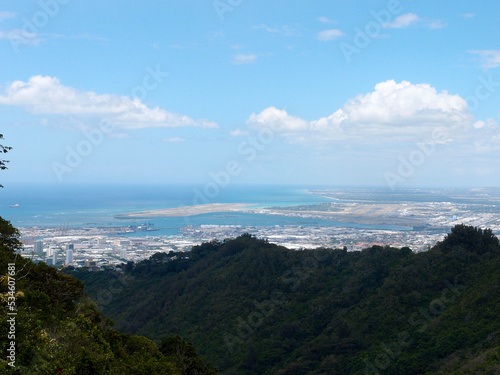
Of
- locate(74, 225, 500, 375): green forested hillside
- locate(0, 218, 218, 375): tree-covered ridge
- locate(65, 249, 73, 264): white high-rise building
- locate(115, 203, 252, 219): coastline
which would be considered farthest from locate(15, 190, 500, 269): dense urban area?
locate(0, 218, 218, 375): tree-covered ridge

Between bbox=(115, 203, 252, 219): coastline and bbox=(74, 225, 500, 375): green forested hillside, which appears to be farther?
bbox=(115, 203, 252, 219): coastline

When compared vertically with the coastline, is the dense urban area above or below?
below

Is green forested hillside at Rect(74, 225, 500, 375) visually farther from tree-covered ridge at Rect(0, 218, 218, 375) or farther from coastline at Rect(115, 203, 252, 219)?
coastline at Rect(115, 203, 252, 219)

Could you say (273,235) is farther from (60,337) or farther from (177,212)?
(60,337)

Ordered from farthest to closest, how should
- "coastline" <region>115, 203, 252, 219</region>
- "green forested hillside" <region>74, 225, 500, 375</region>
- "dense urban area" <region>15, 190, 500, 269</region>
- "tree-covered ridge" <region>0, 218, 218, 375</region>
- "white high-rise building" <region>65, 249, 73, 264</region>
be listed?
"coastline" <region>115, 203, 252, 219</region> → "dense urban area" <region>15, 190, 500, 269</region> → "white high-rise building" <region>65, 249, 73, 264</region> → "green forested hillside" <region>74, 225, 500, 375</region> → "tree-covered ridge" <region>0, 218, 218, 375</region>

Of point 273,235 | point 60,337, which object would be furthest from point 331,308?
point 273,235

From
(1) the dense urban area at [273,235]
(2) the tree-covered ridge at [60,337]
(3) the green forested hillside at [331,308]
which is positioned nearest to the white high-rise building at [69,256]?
(1) the dense urban area at [273,235]

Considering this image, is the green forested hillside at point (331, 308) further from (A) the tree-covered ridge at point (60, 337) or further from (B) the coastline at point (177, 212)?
(B) the coastline at point (177, 212)

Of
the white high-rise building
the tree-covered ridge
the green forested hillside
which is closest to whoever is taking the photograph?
the tree-covered ridge
